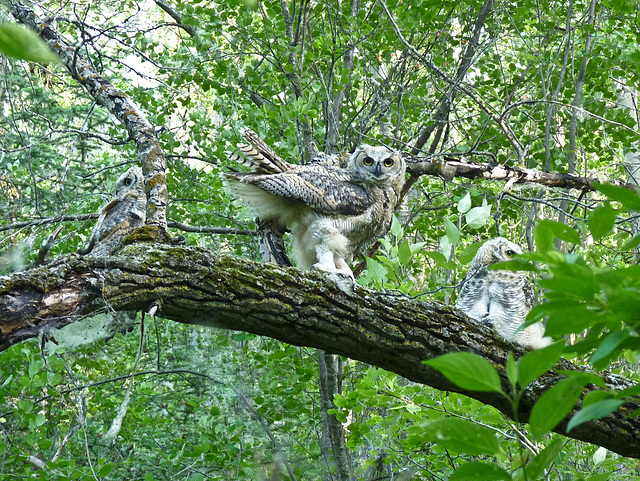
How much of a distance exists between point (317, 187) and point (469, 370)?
257cm

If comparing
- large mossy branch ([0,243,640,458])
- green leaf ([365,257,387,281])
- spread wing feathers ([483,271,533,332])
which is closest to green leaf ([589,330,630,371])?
large mossy branch ([0,243,640,458])

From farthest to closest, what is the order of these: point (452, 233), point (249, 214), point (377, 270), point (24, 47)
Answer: point (249, 214), point (377, 270), point (452, 233), point (24, 47)

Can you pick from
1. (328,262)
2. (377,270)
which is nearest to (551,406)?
(377,270)

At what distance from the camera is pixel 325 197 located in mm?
3057

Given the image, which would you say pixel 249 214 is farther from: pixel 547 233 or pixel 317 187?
pixel 547 233

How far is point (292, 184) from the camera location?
2980 mm

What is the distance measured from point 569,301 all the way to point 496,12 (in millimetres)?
5612

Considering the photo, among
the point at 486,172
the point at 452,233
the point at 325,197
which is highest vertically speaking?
the point at 486,172

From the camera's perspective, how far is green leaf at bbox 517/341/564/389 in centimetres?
57

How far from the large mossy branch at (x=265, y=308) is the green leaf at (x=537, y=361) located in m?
1.46

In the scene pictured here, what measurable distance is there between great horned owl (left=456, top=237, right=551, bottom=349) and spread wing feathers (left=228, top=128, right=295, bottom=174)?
3.92 feet

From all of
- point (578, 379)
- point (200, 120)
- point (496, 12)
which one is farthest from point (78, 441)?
point (496, 12)

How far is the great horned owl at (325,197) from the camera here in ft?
9.92

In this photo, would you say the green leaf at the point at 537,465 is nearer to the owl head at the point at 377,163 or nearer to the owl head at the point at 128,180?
the owl head at the point at 377,163
